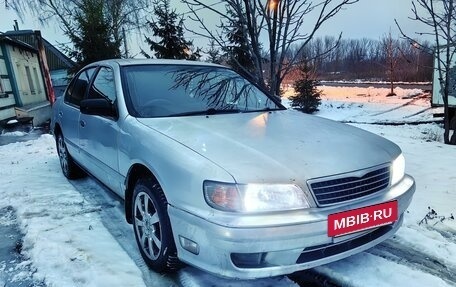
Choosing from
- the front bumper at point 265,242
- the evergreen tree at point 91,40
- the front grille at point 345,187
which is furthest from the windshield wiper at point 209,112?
the evergreen tree at point 91,40

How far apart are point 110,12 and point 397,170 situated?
23.7 meters

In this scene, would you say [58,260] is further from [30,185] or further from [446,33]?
[446,33]

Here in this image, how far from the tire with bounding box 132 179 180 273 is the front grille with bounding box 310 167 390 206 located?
0.95 meters

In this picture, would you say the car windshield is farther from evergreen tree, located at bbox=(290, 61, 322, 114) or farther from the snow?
evergreen tree, located at bbox=(290, 61, 322, 114)

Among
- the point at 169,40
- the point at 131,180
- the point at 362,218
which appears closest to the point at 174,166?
the point at 131,180

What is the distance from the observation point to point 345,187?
212cm

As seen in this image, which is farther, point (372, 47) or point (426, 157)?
point (372, 47)

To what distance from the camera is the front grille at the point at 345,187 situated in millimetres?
2045

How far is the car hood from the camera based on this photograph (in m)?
2.06

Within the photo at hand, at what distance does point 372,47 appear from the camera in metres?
77.5

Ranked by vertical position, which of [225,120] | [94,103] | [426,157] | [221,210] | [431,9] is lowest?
[426,157]

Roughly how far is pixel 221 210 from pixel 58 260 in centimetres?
151

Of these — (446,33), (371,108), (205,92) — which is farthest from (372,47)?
(205,92)

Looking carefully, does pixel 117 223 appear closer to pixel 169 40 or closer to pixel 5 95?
pixel 169 40
